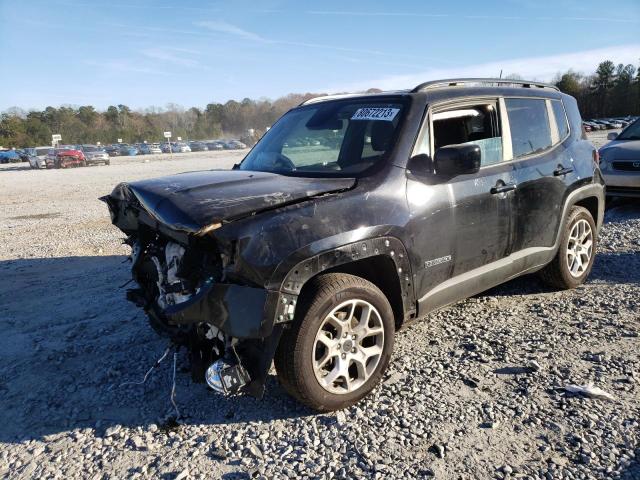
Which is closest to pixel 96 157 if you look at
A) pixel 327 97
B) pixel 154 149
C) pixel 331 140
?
pixel 154 149

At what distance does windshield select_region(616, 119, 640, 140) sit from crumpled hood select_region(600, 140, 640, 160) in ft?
1.20

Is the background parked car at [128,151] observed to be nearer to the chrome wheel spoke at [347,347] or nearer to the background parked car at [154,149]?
the background parked car at [154,149]

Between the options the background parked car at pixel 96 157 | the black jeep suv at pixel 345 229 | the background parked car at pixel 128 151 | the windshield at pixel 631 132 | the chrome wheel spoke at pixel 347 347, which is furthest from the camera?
the background parked car at pixel 128 151

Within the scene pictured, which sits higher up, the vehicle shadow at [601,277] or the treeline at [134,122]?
the treeline at [134,122]

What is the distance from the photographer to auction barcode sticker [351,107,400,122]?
11.9 ft

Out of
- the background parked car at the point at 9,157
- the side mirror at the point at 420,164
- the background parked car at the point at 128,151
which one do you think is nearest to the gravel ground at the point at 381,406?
the side mirror at the point at 420,164

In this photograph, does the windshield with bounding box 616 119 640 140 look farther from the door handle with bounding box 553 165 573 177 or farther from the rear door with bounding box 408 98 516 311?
the rear door with bounding box 408 98 516 311

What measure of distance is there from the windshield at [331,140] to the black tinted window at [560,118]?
6.92ft

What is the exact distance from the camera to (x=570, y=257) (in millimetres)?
4949

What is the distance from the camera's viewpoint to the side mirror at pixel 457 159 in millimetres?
3270

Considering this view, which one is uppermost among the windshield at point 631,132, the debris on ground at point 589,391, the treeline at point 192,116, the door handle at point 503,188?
the treeline at point 192,116

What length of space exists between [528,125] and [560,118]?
2.31 feet

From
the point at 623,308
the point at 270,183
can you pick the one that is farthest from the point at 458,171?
the point at 623,308

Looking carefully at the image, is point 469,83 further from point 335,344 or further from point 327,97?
point 335,344
